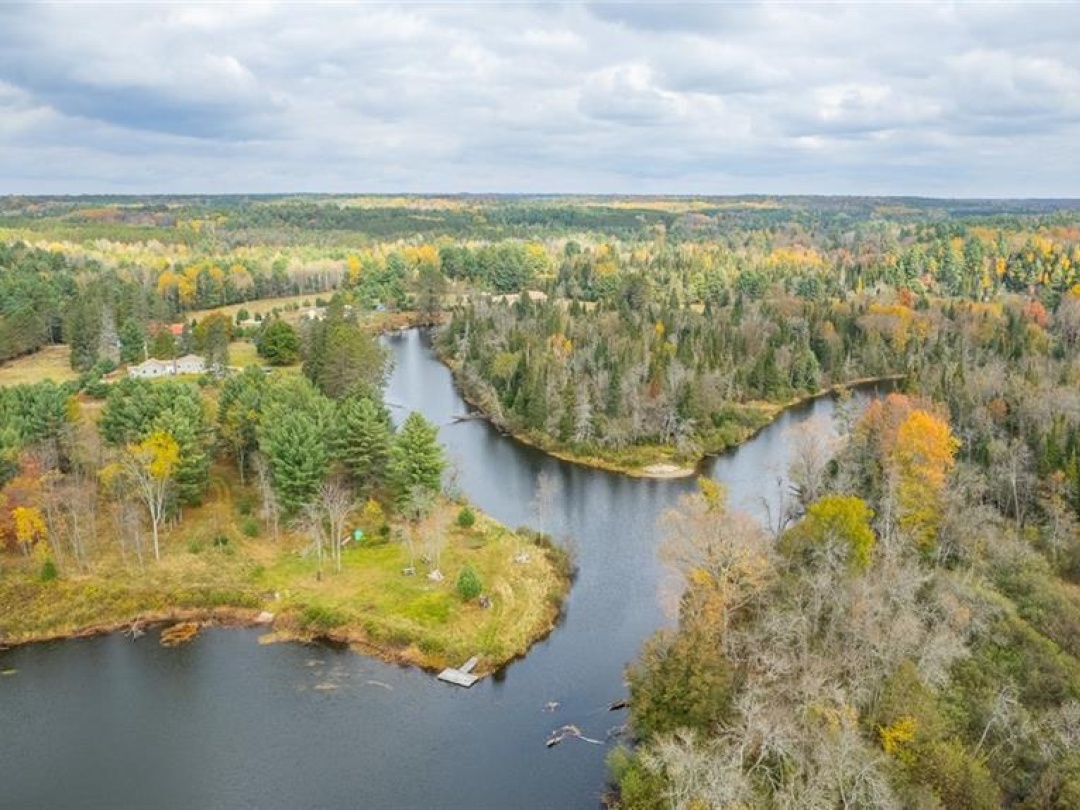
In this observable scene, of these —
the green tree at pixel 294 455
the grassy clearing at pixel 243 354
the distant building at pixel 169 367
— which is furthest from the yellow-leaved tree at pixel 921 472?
the distant building at pixel 169 367

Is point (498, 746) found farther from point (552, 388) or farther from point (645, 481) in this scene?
point (552, 388)

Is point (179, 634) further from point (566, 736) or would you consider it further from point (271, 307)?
point (271, 307)

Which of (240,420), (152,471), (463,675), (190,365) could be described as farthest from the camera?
(190,365)

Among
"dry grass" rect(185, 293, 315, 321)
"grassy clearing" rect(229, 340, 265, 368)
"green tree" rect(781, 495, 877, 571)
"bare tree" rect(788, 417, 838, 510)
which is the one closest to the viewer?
Answer: "green tree" rect(781, 495, 877, 571)

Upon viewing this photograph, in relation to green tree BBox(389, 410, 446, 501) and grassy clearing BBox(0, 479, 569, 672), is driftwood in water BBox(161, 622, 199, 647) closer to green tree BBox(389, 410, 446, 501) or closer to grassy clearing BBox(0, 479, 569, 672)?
grassy clearing BBox(0, 479, 569, 672)

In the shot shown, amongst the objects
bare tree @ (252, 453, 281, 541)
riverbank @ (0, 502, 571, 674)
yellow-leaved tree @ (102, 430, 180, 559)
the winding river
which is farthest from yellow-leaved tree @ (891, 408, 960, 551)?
yellow-leaved tree @ (102, 430, 180, 559)

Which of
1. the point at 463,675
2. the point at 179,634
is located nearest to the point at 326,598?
the point at 179,634
